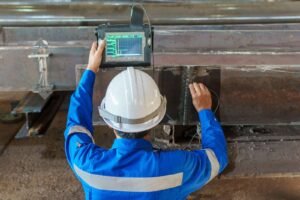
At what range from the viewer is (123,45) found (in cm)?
116

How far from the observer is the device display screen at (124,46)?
115 centimetres

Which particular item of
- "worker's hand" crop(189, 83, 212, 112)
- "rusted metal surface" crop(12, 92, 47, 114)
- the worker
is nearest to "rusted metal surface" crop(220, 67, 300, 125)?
"worker's hand" crop(189, 83, 212, 112)

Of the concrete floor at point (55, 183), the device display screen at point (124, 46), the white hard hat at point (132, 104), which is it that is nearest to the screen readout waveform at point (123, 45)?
the device display screen at point (124, 46)

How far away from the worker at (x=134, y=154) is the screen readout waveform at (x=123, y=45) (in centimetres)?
3

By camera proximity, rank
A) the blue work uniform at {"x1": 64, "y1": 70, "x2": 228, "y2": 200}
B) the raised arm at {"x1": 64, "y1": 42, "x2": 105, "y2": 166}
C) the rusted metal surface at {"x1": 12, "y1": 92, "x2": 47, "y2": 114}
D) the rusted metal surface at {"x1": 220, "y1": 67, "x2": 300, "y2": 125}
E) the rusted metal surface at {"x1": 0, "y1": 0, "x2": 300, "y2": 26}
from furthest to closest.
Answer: the rusted metal surface at {"x1": 12, "y1": 92, "x2": 47, "y2": 114}, the rusted metal surface at {"x1": 0, "y1": 0, "x2": 300, "y2": 26}, the rusted metal surface at {"x1": 220, "y1": 67, "x2": 300, "y2": 125}, the raised arm at {"x1": 64, "y1": 42, "x2": 105, "y2": 166}, the blue work uniform at {"x1": 64, "y1": 70, "x2": 228, "y2": 200}

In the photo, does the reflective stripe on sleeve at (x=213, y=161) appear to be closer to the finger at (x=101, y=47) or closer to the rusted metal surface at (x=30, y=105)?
the finger at (x=101, y=47)

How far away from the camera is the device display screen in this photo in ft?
3.76

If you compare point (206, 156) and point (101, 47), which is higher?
point (101, 47)

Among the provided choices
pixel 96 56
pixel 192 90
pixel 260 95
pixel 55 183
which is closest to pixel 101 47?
pixel 96 56

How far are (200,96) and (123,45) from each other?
32cm

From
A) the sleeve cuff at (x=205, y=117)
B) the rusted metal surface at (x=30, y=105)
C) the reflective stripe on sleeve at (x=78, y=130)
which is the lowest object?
the rusted metal surface at (x=30, y=105)

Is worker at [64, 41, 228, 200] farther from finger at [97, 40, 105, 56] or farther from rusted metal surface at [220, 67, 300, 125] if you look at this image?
rusted metal surface at [220, 67, 300, 125]

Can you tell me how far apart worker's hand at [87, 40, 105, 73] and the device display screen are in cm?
2

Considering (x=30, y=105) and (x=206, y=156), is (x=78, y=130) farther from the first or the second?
(x=30, y=105)
